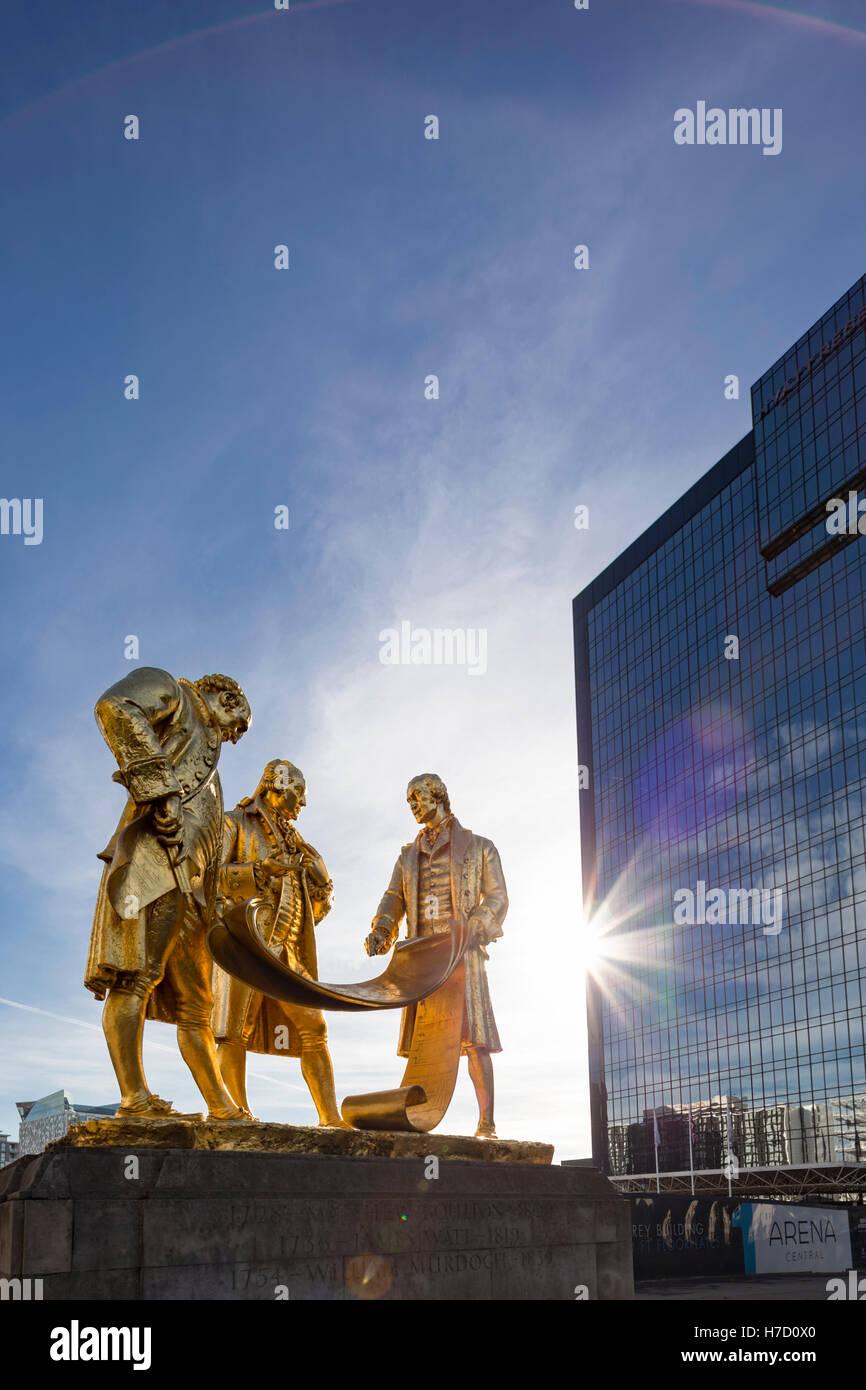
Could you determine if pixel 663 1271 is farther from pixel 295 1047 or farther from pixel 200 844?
pixel 200 844

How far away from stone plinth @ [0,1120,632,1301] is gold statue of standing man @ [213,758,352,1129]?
1.20 metres

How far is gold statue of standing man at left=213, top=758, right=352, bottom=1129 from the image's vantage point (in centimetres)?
978

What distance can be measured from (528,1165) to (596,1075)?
82.6m

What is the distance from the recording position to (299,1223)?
25.3 feet

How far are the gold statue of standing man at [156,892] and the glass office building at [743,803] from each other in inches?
2294

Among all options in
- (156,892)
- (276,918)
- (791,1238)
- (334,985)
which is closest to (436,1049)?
(334,985)

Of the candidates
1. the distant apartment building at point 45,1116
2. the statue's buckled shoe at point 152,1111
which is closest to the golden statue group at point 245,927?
the statue's buckled shoe at point 152,1111

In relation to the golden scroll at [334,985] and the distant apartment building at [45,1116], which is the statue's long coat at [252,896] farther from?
the distant apartment building at [45,1116]

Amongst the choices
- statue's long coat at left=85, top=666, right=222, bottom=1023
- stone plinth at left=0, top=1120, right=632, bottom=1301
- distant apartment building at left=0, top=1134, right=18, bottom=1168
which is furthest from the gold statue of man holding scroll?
distant apartment building at left=0, top=1134, right=18, bottom=1168

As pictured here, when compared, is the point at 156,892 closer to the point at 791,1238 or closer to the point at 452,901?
the point at 452,901

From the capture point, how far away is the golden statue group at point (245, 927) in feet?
26.6

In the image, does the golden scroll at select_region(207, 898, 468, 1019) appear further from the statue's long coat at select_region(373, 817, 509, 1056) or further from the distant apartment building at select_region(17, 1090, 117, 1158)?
the distant apartment building at select_region(17, 1090, 117, 1158)

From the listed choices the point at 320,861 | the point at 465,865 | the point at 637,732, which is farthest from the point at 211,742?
the point at 637,732
